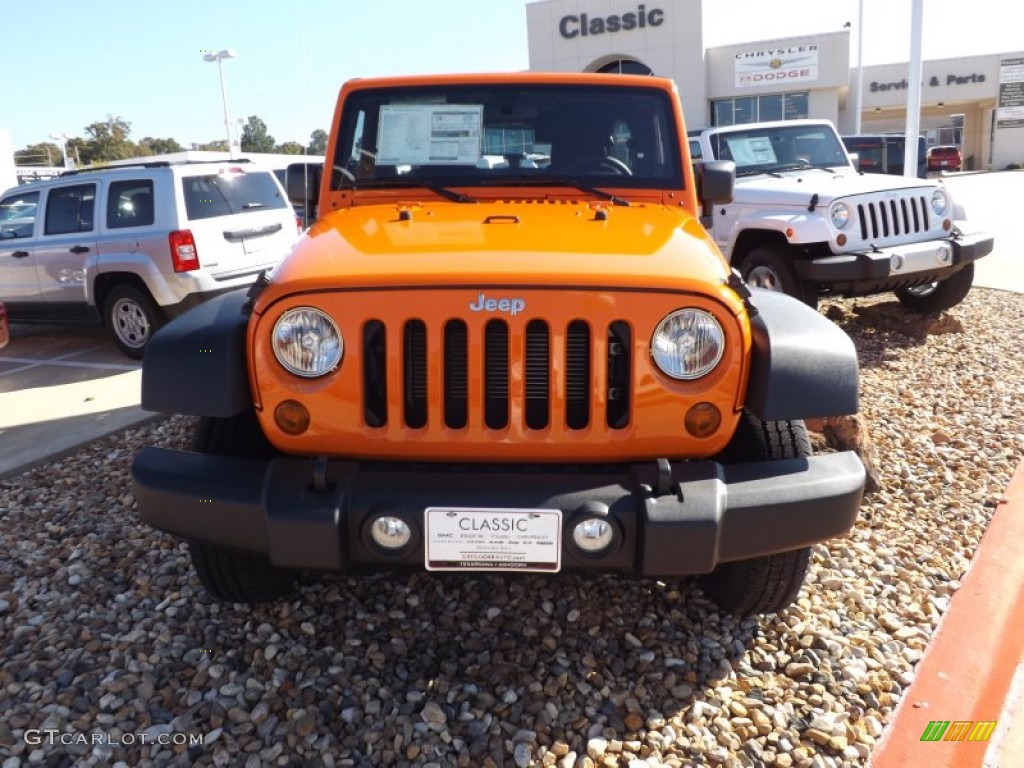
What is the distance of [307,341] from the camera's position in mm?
2289

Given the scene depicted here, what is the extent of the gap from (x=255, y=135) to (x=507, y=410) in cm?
2151

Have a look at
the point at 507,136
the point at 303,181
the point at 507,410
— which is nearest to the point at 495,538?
the point at 507,410

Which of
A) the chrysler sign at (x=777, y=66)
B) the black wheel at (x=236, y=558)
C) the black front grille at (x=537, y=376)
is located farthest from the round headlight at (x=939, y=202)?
the chrysler sign at (x=777, y=66)

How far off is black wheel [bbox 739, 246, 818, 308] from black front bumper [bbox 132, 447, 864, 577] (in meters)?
4.35

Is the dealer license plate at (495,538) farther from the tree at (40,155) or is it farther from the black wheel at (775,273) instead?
the tree at (40,155)

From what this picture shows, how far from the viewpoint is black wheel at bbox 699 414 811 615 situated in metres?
2.48

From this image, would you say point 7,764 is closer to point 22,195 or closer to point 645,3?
point 22,195

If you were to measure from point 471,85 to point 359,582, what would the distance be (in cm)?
213

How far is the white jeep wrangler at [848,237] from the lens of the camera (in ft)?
20.5

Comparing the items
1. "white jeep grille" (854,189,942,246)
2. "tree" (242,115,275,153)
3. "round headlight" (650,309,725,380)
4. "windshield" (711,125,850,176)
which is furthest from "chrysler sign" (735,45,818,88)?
"round headlight" (650,309,725,380)

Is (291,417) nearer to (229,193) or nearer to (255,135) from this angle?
(229,193)

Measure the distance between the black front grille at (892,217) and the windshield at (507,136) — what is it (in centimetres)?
353

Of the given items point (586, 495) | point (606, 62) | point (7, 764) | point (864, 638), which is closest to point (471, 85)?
point (586, 495)

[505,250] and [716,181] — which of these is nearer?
[505,250]
